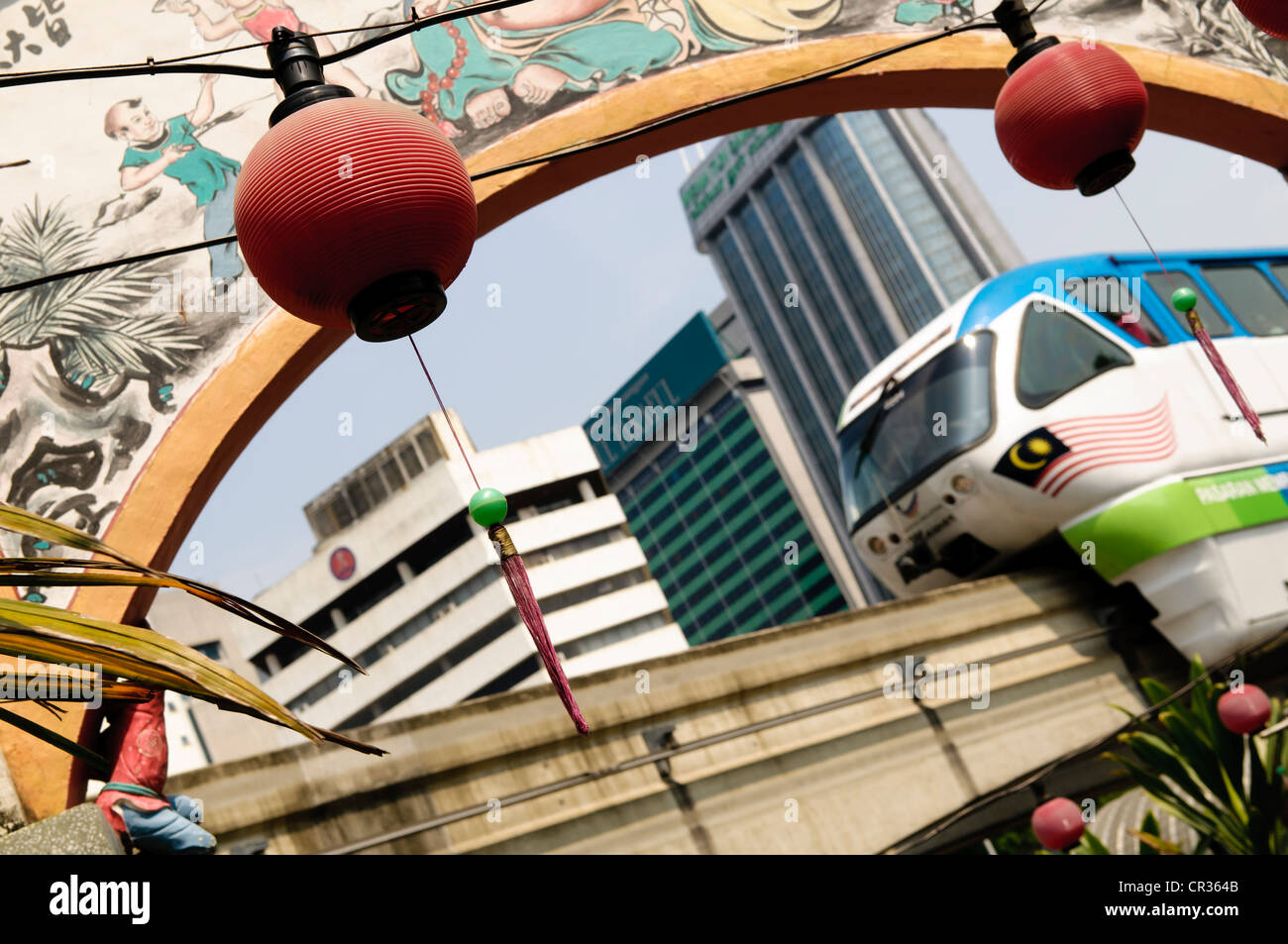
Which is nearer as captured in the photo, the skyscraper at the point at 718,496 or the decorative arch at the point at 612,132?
the decorative arch at the point at 612,132

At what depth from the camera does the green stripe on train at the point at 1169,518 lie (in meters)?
7.04

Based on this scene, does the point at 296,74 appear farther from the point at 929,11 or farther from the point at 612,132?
the point at 929,11

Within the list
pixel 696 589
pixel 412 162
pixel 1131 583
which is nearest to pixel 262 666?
pixel 696 589

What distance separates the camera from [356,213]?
2396 millimetres

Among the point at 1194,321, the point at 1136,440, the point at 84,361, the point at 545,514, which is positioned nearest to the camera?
the point at 84,361

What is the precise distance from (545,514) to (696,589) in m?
36.1

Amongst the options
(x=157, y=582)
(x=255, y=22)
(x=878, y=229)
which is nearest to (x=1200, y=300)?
(x=255, y=22)

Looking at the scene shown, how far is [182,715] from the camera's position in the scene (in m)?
53.6

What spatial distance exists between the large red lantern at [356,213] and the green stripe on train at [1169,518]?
566 cm

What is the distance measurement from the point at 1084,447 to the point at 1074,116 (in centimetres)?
389

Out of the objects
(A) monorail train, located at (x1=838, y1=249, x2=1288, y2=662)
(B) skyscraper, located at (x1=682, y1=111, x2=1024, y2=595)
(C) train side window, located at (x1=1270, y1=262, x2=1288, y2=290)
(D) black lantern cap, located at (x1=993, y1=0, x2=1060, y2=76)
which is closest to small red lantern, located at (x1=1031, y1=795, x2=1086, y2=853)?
(A) monorail train, located at (x1=838, y1=249, x2=1288, y2=662)

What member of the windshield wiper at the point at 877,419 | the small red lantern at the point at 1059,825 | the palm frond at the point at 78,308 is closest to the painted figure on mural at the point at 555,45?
the palm frond at the point at 78,308

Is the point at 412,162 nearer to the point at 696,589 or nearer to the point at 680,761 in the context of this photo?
the point at 680,761

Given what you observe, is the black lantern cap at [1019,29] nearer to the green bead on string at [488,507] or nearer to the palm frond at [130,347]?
the green bead on string at [488,507]
